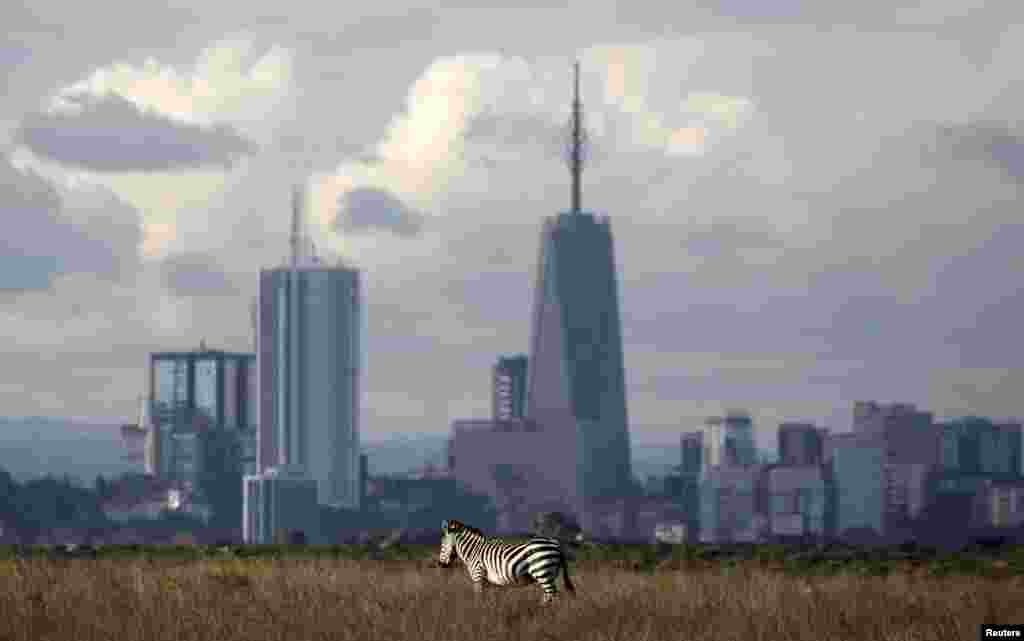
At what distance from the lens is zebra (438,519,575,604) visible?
104ft

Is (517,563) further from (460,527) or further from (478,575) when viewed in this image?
(460,527)

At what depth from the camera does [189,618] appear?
1178 inches

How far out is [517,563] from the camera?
3180 centimetres

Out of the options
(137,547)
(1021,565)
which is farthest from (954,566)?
(137,547)

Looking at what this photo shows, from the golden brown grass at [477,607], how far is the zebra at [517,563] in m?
0.29

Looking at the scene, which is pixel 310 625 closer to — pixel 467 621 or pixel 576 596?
pixel 467 621

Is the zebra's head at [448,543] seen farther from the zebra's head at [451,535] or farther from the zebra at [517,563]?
the zebra at [517,563]

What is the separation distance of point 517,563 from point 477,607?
4.93 feet

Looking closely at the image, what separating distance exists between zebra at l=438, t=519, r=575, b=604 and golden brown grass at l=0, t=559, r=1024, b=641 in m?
0.29

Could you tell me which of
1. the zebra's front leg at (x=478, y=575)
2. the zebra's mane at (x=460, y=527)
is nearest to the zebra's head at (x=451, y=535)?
the zebra's mane at (x=460, y=527)

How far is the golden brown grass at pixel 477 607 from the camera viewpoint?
28797 mm

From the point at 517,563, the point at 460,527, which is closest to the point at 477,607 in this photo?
the point at 517,563

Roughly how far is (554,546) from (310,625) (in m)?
4.37

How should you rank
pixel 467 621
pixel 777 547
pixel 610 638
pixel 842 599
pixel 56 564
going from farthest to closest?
pixel 777 547 → pixel 56 564 → pixel 842 599 → pixel 467 621 → pixel 610 638
